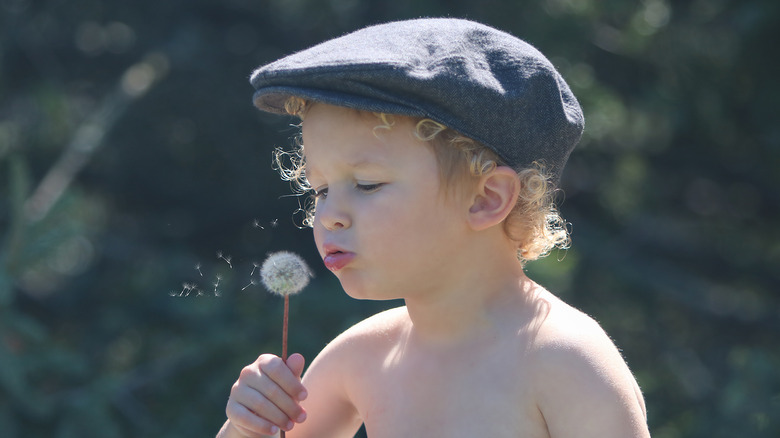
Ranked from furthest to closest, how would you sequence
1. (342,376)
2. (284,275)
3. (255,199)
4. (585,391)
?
(255,199)
(342,376)
(284,275)
(585,391)

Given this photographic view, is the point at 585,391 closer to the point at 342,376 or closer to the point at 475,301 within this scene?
the point at 475,301

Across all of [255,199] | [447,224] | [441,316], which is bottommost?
[255,199]

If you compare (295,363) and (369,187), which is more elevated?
(369,187)

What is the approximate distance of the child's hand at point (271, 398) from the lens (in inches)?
37.0

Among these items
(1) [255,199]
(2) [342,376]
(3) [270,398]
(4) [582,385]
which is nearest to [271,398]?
(3) [270,398]

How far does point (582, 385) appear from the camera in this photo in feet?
2.72

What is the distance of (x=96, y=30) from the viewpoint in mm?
2648

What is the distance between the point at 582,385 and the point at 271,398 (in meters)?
0.35

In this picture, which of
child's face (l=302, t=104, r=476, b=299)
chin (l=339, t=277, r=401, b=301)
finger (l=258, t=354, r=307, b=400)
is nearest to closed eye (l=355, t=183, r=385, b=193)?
child's face (l=302, t=104, r=476, b=299)

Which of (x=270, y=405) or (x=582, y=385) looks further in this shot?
(x=270, y=405)

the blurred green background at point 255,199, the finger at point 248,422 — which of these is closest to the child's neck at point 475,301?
the finger at point 248,422

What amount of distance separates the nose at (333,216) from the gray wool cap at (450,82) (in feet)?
0.36

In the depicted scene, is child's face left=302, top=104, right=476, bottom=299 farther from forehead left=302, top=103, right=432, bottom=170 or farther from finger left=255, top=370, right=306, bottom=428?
finger left=255, top=370, right=306, bottom=428

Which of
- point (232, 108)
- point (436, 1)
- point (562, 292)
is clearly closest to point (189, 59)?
point (232, 108)
